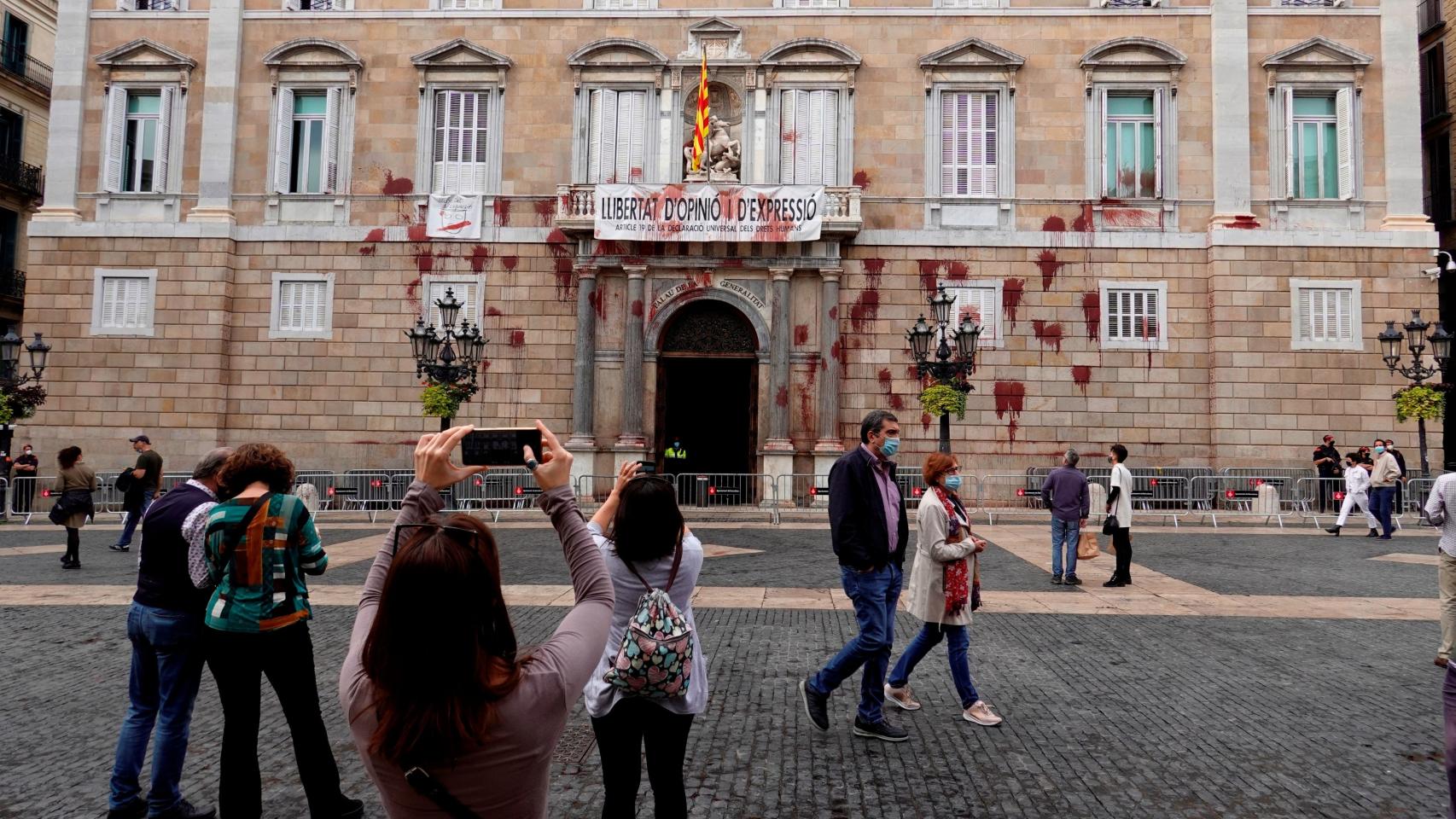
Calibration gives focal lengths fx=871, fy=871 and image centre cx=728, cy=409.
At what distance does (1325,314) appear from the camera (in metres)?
21.7

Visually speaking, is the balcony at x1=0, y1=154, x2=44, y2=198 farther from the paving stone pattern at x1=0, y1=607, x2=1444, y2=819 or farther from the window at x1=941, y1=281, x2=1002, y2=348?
the window at x1=941, y1=281, x2=1002, y2=348

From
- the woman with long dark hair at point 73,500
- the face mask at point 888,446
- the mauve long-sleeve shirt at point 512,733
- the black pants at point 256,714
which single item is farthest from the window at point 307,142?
the mauve long-sleeve shirt at point 512,733

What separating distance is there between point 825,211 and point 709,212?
2911 millimetres

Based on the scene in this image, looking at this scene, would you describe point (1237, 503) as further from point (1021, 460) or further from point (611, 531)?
point (611, 531)

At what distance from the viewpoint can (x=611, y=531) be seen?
3617 millimetres

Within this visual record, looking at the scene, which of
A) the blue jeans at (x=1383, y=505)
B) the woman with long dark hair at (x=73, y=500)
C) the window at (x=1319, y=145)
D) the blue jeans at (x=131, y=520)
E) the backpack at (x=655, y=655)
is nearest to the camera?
the backpack at (x=655, y=655)

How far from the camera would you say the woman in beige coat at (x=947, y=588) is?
5840 millimetres

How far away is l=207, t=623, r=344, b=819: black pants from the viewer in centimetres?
399

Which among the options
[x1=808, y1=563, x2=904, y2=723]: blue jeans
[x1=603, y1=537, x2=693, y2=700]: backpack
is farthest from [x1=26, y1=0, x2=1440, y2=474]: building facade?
[x1=603, y1=537, x2=693, y2=700]: backpack

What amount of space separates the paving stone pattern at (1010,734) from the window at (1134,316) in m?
14.6

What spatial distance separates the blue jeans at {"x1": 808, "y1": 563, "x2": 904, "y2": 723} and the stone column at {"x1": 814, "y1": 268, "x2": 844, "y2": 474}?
16.2 metres

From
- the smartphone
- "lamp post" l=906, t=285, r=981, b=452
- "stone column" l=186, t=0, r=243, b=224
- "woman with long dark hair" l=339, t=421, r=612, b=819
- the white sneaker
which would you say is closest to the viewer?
"woman with long dark hair" l=339, t=421, r=612, b=819

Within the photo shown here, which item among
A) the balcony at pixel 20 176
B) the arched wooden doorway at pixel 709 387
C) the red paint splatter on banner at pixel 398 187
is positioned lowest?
the arched wooden doorway at pixel 709 387

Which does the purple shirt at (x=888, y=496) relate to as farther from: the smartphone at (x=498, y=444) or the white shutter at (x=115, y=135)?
the white shutter at (x=115, y=135)
